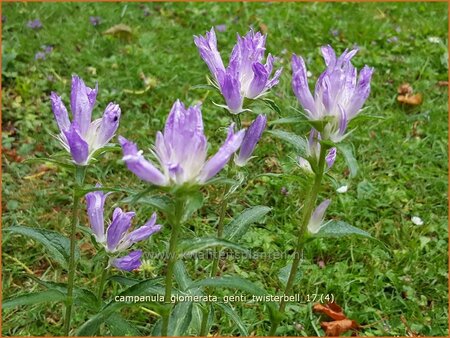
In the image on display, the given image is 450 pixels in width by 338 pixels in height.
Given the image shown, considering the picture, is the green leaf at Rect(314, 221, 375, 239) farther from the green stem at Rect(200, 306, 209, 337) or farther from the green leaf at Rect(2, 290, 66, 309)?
the green leaf at Rect(2, 290, 66, 309)

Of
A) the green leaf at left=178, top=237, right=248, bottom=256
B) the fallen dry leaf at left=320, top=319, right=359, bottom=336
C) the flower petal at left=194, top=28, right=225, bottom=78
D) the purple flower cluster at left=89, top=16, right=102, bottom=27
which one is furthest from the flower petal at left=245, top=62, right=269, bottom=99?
the purple flower cluster at left=89, top=16, right=102, bottom=27

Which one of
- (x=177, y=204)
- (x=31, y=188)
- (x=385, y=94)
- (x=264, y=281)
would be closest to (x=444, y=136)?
(x=385, y=94)

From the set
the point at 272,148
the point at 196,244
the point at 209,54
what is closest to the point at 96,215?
the point at 196,244

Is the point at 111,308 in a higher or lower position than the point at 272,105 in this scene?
lower

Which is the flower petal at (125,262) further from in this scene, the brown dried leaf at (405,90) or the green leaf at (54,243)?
the brown dried leaf at (405,90)

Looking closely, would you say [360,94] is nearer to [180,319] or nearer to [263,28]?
[180,319]

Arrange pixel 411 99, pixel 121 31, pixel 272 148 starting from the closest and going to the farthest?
1. pixel 272 148
2. pixel 411 99
3. pixel 121 31

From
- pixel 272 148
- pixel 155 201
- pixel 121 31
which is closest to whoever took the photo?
pixel 155 201

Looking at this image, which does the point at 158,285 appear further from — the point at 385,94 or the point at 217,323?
the point at 385,94
